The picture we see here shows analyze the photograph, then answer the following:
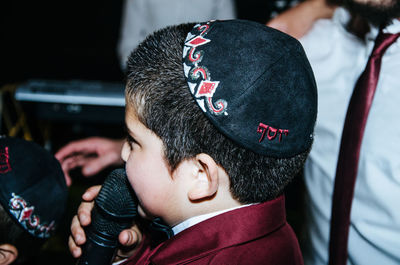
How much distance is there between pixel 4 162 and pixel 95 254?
1.58ft

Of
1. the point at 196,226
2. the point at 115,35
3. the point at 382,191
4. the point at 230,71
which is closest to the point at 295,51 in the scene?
the point at 230,71

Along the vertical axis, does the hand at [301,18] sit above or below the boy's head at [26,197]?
above

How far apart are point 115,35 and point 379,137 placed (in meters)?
3.88

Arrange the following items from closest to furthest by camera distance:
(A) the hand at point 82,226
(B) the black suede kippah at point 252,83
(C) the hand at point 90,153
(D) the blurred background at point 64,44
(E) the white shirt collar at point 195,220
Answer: (B) the black suede kippah at point 252,83
(E) the white shirt collar at point 195,220
(A) the hand at point 82,226
(C) the hand at point 90,153
(D) the blurred background at point 64,44

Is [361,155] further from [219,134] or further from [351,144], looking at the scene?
[219,134]

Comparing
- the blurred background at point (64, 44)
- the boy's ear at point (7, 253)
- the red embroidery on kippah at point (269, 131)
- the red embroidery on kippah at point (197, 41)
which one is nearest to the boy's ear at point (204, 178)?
the red embroidery on kippah at point (269, 131)

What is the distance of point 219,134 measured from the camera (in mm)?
784

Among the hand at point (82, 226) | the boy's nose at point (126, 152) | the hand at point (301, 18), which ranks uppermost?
the hand at point (301, 18)

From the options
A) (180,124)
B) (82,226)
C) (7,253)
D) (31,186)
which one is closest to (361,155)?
(180,124)

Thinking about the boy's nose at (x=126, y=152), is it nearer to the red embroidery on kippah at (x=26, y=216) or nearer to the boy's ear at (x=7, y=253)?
the red embroidery on kippah at (x=26, y=216)

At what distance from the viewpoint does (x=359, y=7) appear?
1170 mm

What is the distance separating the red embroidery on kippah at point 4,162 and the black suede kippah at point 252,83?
0.74m

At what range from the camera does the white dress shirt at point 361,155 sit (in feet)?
3.63

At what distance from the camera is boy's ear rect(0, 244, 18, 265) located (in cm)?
113
